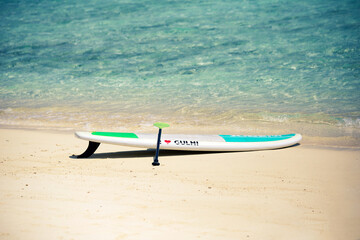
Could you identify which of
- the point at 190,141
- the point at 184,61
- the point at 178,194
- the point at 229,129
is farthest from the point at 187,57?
the point at 178,194

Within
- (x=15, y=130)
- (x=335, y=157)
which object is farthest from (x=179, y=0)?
(x=335, y=157)

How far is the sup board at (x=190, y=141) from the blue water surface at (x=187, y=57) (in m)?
1.97

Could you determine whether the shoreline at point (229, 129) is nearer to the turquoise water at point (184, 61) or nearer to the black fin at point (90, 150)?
the turquoise water at point (184, 61)

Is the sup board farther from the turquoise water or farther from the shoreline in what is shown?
the turquoise water

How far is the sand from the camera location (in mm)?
2734

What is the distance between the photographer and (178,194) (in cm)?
332

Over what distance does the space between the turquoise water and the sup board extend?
1566 millimetres

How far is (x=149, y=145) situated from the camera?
448cm

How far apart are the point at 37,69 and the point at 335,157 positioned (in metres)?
8.39

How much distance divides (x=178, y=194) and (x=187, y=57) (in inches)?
283

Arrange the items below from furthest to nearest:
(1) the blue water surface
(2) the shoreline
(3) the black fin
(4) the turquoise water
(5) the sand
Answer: (1) the blue water surface, (4) the turquoise water, (2) the shoreline, (3) the black fin, (5) the sand

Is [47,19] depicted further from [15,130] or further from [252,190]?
[252,190]

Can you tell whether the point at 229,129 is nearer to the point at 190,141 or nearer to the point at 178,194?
the point at 190,141

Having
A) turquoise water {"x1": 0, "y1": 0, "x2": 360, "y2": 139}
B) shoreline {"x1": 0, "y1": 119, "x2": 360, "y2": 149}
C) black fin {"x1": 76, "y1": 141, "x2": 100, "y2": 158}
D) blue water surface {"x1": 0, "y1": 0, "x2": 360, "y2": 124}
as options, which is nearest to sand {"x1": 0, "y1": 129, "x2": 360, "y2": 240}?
black fin {"x1": 76, "y1": 141, "x2": 100, "y2": 158}
